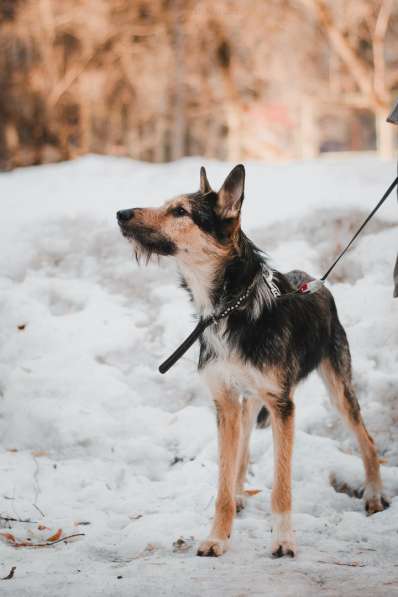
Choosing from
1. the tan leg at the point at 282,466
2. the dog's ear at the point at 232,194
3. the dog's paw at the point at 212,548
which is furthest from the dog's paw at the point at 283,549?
the dog's ear at the point at 232,194

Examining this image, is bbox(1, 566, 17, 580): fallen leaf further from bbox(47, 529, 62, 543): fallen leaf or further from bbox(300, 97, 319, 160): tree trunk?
bbox(300, 97, 319, 160): tree trunk

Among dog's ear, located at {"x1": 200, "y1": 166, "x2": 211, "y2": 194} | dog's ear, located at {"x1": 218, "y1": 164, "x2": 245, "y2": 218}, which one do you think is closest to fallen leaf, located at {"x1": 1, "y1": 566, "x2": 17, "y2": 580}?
dog's ear, located at {"x1": 218, "y1": 164, "x2": 245, "y2": 218}

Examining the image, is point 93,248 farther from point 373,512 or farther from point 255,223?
point 373,512

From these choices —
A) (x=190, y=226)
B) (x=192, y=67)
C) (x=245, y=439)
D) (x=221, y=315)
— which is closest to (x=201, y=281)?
(x=221, y=315)

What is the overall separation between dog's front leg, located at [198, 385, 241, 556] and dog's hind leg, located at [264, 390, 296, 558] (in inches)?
10.5

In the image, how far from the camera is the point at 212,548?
3.48 metres

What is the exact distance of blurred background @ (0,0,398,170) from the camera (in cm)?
1598

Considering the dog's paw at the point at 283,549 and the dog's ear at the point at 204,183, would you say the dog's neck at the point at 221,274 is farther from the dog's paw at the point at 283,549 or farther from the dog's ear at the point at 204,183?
the dog's paw at the point at 283,549

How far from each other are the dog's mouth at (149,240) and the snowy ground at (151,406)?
1.80 m

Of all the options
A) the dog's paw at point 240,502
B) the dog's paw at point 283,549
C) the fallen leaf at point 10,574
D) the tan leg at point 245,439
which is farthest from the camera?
the tan leg at point 245,439

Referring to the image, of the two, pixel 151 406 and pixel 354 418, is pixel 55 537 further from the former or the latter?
pixel 354 418

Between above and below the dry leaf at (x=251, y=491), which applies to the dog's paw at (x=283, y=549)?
above

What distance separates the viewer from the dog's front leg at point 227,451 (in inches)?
143

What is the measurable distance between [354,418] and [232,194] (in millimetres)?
1994
